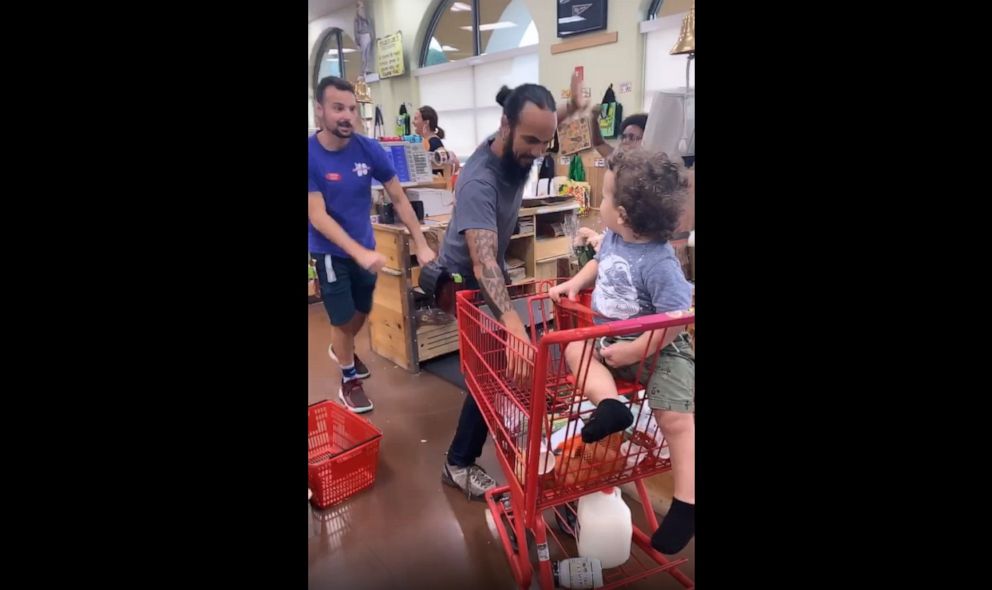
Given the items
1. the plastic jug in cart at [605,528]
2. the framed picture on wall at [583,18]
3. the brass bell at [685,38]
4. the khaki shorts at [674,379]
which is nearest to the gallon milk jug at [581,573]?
the plastic jug in cart at [605,528]

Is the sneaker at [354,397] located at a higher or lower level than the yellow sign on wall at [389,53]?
lower

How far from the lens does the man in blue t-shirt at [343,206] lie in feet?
3.27

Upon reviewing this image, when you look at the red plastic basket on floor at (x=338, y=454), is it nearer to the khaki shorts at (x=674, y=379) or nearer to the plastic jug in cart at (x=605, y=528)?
the plastic jug in cart at (x=605, y=528)

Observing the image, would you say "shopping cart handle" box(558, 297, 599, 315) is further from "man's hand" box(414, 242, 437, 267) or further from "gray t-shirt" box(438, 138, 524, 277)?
"man's hand" box(414, 242, 437, 267)

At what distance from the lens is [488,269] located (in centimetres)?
113

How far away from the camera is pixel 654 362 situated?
91 cm

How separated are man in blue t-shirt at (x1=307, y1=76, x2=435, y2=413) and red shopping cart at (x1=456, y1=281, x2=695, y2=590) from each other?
0.97 ft

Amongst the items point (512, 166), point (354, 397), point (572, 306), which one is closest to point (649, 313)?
point (572, 306)

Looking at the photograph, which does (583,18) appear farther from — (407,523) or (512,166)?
(407,523)

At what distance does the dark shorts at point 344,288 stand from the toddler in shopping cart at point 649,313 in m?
0.62
